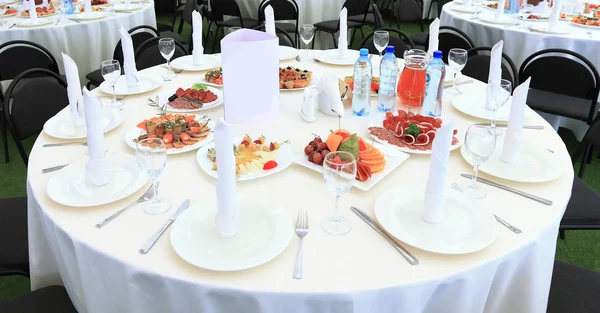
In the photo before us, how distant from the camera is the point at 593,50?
3.45 meters

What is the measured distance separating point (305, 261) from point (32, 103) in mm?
1785

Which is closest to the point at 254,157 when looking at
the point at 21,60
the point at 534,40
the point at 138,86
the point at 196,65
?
the point at 138,86

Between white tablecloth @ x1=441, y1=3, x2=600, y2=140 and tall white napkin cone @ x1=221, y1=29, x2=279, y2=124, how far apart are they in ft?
7.92

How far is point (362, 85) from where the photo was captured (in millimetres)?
1937

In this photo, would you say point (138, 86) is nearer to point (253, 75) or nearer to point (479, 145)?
point (253, 75)

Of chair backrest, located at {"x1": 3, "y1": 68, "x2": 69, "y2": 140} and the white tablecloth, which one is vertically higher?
the white tablecloth

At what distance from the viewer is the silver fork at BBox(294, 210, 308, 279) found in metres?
1.10

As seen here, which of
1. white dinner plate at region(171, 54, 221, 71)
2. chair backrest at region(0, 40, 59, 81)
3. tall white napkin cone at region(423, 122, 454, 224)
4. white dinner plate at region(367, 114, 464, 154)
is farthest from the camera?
chair backrest at region(0, 40, 59, 81)

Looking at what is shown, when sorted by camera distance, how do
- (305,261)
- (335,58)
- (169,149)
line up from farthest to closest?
(335,58) < (169,149) < (305,261)

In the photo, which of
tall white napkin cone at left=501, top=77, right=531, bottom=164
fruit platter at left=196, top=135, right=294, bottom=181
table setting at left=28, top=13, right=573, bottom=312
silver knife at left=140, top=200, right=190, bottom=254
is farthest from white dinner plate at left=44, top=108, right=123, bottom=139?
tall white napkin cone at left=501, top=77, right=531, bottom=164

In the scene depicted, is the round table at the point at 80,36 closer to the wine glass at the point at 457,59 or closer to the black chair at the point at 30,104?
the black chair at the point at 30,104

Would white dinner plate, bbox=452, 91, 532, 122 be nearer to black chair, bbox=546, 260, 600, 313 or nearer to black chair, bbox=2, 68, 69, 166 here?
black chair, bbox=546, 260, 600, 313

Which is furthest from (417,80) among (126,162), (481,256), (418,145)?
(126,162)

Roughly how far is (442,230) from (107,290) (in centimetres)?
91
